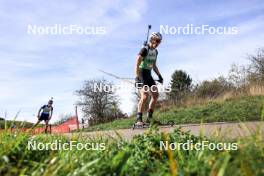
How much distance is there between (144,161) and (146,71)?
239 inches

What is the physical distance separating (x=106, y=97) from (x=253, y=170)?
1820 inches

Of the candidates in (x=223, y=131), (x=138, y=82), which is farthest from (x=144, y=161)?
(x=138, y=82)

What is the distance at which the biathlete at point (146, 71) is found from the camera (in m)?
9.93

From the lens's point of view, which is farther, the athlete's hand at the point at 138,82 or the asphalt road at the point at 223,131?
the athlete's hand at the point at 138,82

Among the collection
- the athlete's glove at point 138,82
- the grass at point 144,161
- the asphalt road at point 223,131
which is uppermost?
the athlete's glove at point 138,82

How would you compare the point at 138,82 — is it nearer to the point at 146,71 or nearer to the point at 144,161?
the point at 146,71

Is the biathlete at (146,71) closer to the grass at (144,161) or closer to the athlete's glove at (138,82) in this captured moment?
the athlete's glove at (138,82)

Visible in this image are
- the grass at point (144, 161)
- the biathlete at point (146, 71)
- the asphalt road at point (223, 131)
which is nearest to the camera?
the grass at point (144, 161)

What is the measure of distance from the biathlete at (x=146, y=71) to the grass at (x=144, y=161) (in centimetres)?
498

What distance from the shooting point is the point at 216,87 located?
1564 inches

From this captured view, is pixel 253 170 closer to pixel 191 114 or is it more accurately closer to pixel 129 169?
pixel 129 169

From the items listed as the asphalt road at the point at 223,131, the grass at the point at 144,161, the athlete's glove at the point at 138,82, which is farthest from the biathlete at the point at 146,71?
the grass at the point at 144,161

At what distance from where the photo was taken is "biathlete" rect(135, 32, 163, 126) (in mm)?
9930

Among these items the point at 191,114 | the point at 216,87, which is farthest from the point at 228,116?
the point at 216,87
